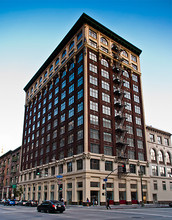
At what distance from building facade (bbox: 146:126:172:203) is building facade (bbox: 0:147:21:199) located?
50799 millimetres

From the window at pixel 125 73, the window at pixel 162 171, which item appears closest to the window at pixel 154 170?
the window at pixel 162 171

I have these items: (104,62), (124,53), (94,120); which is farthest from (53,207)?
(124,53)

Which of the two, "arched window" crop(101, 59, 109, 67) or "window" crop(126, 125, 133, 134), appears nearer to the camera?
"window" crop(126, 125, 133, 134)

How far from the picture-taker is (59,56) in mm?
70250

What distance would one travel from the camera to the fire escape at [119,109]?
53.3 metres

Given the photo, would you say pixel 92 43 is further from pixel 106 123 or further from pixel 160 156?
pixel 160 156

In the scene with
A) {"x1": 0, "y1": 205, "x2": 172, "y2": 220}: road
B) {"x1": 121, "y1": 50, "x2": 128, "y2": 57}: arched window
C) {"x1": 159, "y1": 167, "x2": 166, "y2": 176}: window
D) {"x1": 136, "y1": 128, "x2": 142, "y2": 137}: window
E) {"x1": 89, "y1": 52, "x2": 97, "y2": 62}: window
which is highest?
{"x1": 121, "y1": 50, "x2": 128, "y2": 57}: arched window

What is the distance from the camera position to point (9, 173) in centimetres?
9750

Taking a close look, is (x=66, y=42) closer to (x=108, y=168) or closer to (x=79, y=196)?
(x=108, y=168)

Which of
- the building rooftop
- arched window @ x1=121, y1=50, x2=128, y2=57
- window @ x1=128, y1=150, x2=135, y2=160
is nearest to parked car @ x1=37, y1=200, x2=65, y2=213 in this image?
window @ x1=128, y1=150, x2=135, y2=160

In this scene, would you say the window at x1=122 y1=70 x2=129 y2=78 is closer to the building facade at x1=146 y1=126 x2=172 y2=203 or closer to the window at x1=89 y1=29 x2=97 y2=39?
the window at x1=89 y1=29 x2=97 y2=39

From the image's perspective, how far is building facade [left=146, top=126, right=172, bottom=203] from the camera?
60672mm

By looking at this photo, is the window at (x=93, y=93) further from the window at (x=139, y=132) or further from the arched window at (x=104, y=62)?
the window at (x=139, y=132)

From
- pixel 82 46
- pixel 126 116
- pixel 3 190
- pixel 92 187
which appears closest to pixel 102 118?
pixel 126 116
